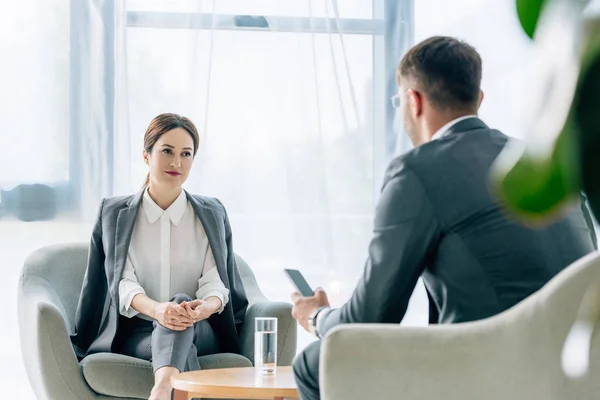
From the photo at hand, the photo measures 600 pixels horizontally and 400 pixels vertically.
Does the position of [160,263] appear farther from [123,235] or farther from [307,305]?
[307,305]

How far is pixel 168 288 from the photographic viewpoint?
311 centimetres

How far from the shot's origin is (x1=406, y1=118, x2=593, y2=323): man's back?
5.77 ft

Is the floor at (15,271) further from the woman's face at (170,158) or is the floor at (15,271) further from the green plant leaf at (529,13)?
the green plant leaf at (529,13)

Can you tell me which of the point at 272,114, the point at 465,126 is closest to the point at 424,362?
the point at 465,126

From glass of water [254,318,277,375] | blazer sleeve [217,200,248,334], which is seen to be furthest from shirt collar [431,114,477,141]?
blazer sleeve [217,200,248,334]

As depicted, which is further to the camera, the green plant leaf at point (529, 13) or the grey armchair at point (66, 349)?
the grey armchair at point (66, 349)

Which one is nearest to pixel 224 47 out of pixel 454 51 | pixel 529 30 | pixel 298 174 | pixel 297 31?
pixel 297 31

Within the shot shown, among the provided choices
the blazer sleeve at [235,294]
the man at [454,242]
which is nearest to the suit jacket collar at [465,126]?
the man at [454,242]

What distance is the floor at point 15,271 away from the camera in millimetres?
4051

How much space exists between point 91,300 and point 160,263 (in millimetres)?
278

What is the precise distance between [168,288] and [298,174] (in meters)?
1.41

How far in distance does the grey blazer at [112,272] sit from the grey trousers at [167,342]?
0.20 feet

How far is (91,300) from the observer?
10.2 ft

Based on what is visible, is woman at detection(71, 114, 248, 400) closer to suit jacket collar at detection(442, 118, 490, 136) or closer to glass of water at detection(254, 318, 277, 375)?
glass of water at detection(254, 318, 277, 375)
